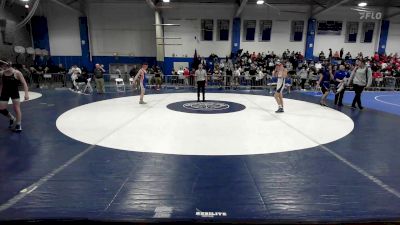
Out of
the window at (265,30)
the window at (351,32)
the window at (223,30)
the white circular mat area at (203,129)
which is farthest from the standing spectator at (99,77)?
the window at (351,32)

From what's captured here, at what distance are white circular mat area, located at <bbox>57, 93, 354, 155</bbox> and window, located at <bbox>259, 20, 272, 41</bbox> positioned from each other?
14662 mm

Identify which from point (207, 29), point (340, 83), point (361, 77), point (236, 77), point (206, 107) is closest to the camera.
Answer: point (361, 77)

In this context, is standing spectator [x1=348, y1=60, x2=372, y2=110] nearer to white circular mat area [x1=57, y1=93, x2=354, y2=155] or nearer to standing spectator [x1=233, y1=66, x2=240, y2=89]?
white circular mat area [x1=57, y1=93, x2=354, y2=155]

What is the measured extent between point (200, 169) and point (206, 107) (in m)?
5.91

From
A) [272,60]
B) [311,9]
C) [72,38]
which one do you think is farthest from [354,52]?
[72,38]

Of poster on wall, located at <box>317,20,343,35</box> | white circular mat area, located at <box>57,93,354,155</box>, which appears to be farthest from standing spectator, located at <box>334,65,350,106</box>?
poster on wall, located at <box>317,20,343,35</box>

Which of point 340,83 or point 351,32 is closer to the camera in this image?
point 340,83

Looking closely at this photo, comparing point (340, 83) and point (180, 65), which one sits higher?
point (180, 65)

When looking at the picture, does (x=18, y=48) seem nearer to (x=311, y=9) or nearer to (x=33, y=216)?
(x=33, y=216)

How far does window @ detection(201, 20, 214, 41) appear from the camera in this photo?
23.1 meters

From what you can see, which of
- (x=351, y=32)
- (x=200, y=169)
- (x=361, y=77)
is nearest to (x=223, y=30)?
(x=351, y=32)

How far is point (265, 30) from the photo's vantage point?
76.5 ft

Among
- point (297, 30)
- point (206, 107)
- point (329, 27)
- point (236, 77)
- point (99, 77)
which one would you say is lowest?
point (206, 107)

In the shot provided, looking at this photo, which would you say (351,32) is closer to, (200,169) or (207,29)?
(207,29)
